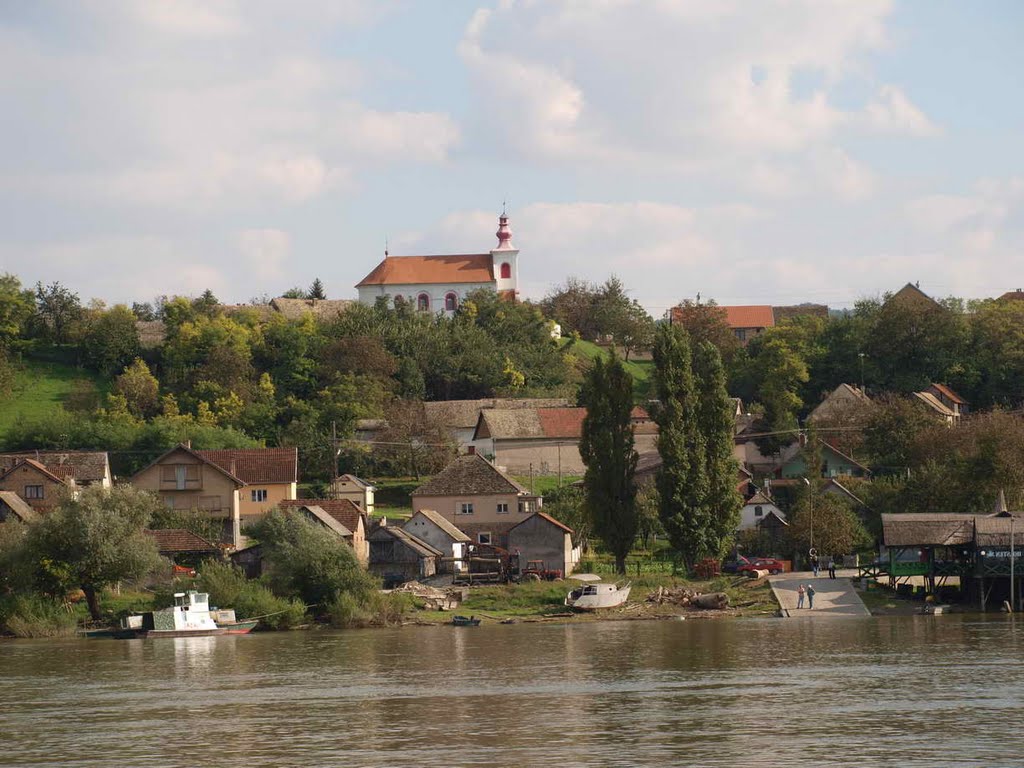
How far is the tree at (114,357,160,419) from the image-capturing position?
100188 millimetres

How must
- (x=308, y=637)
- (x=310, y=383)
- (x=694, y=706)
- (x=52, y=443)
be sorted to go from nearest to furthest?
(x=694, y=706)
(x=308, y=637)
(x=52, y=443)
(x=310, y=383)

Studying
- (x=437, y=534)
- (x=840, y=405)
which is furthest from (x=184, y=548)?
(x=840, y=405)

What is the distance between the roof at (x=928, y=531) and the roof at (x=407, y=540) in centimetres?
1954

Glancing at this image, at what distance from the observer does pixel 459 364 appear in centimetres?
10975

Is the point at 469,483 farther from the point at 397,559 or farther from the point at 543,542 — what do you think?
the point at 397,559

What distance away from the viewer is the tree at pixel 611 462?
62.6 meters

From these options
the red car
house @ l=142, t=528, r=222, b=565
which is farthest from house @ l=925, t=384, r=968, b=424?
house @ l=142, t=528, r=222, b=565

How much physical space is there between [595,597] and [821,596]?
8740 millimetres

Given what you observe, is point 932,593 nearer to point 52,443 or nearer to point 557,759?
point 557,759

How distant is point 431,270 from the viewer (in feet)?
428

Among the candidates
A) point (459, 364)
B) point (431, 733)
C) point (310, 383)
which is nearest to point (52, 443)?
point (310, 383)

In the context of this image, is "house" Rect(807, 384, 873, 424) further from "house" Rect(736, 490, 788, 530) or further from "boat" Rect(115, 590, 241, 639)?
"boat" Rect(115, 590, 241, 639)

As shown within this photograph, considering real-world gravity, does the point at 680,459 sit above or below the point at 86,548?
above

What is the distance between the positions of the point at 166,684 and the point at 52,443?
174 ft
